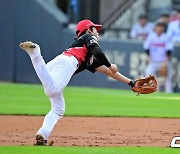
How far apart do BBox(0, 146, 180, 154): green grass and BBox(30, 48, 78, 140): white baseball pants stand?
0.52 metres

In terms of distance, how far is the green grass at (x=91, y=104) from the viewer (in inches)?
505

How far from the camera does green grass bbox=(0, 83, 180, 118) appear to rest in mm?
12820

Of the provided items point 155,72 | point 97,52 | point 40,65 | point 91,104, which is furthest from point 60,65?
point 155,72

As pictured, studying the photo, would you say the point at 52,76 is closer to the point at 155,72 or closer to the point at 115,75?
the point at 115,75

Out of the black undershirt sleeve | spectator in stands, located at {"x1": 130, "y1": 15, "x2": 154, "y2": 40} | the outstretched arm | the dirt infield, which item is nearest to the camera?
the black undershirt sleeve

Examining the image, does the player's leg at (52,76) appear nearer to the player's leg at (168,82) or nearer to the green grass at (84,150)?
the green grass at (84,150)

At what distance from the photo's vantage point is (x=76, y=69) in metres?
8.28

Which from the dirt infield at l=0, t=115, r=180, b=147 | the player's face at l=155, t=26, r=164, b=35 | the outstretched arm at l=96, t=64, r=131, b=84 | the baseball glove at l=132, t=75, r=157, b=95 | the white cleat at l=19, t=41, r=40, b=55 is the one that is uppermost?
the player's face at l=155, t=26, r=164, b=35

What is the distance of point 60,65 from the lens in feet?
26.6

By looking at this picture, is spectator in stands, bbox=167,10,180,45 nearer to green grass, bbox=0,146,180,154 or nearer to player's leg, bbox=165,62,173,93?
player's leg, bbox=165,62,173,93

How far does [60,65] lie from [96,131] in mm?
2195

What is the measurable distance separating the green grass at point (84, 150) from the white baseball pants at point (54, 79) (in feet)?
1.70

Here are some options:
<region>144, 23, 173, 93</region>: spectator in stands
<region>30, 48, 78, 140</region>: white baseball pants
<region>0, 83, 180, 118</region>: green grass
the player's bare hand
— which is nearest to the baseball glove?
the player's bare hand

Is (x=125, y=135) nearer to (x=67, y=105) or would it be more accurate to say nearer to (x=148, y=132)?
(x=148, y=132)
